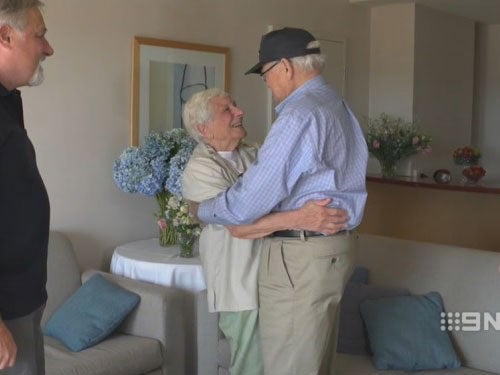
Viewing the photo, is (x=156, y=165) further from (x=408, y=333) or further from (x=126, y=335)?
(x=408, y=333)

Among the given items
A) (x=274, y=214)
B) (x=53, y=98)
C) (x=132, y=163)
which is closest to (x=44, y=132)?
(x=53, y=98)

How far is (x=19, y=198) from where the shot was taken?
161 centimetres


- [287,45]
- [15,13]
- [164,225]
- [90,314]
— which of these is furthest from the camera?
[164,225]

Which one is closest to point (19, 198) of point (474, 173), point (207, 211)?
point (207, 211)

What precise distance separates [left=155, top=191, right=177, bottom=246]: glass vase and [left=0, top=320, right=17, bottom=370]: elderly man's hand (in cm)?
205

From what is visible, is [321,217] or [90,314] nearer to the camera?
[321,217]

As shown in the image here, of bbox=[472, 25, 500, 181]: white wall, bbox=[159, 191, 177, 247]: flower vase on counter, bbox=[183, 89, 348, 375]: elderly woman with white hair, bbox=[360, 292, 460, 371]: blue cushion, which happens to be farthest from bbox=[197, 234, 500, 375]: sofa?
bbox=[472, 25, 500, 181]: white wall

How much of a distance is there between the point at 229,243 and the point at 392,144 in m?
3.01

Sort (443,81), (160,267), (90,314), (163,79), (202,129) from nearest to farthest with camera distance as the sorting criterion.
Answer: (202,129)
(90,314)
(160,267)
(163,79)
(443,81)

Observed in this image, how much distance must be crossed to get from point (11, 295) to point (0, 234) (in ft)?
0.52

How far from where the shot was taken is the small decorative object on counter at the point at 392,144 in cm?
512

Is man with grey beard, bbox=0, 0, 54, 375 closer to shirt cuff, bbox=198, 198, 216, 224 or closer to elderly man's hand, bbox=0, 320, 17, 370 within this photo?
elderly man's hand, bbox=0, 320, 17, 370

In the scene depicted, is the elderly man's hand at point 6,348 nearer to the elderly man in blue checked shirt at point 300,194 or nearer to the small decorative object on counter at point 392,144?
the elderly man in blue checked shirt at point 300,194

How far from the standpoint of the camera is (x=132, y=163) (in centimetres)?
344
